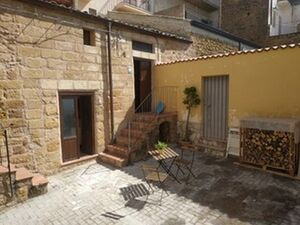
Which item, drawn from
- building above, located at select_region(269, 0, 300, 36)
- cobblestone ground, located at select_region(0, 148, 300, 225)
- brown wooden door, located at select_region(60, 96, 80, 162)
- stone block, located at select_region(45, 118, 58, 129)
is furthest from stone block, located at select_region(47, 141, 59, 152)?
building above, located at select_region(269, 0, 300, 36)

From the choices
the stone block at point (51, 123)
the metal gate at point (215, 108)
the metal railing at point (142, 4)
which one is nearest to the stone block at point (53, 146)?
the stone block at point (51, 123)

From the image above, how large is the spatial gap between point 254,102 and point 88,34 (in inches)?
230

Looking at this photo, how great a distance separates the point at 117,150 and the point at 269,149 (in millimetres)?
4685

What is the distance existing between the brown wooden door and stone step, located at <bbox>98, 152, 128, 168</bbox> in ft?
2.70

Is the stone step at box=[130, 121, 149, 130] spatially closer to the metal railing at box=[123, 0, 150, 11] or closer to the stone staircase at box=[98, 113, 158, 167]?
the stone staircase at box=[98, 113, 158, 167]

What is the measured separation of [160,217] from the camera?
4527mm

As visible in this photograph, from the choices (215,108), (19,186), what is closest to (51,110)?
(19,186)

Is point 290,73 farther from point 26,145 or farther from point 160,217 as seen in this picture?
point 26,145

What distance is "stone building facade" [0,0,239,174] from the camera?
6.05m

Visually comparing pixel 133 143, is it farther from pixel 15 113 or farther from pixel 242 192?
pixel 242 192

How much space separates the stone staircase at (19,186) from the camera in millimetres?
5029

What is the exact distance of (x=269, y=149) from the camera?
6348 mm

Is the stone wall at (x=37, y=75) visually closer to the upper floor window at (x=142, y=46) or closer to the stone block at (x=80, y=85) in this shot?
the stone block at (x=80, y=85)

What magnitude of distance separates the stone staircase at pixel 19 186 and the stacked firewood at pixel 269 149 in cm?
560
